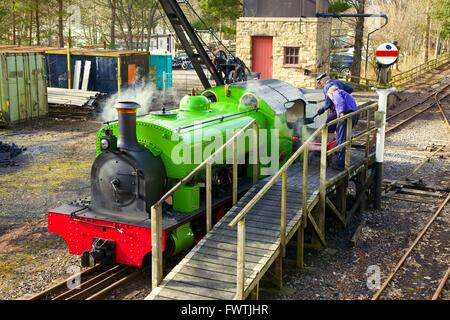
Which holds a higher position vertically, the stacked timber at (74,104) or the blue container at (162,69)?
the blue container at (162,69)

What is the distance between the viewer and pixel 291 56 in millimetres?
25734

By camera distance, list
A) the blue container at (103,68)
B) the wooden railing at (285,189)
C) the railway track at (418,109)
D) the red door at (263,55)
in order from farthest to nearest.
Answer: the red door at (263,55)
the blue container at (103,68)
the railway track at (418,109)
the wooden railing at (285,189)

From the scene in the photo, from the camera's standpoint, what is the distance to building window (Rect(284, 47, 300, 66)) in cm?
2559

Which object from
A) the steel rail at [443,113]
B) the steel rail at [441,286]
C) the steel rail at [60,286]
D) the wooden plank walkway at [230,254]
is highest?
the steel rail at [443,113]

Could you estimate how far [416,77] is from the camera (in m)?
34.9

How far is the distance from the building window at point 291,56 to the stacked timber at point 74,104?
936 cm

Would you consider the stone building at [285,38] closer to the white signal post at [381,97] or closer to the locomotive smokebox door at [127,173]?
the white signal post at [381,97]

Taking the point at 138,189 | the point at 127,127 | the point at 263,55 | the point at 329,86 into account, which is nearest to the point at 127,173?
the point at 138,189

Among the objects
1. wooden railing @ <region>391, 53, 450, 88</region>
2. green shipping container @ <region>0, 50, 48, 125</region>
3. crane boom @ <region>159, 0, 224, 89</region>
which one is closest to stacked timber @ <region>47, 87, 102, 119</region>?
green shipping container @ <region>0, 50, 48, 125</region>

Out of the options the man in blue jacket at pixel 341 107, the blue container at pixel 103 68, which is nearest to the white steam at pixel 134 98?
the blue container at pixel 103 68

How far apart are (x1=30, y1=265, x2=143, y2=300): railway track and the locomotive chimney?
1.80 meters

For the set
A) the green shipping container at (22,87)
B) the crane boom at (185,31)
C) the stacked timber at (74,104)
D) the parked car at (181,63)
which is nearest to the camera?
the crane boom at (185,31)

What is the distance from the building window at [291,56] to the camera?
2559cm
